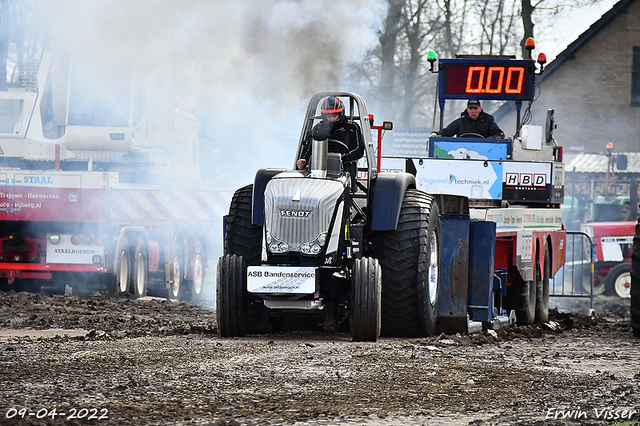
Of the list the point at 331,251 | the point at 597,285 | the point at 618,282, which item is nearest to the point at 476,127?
the point at 331,251

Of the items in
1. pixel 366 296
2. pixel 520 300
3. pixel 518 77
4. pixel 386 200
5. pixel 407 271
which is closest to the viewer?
pixel 366 296

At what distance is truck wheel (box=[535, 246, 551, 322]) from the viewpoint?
12328 millimetres

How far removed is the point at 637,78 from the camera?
37219mm

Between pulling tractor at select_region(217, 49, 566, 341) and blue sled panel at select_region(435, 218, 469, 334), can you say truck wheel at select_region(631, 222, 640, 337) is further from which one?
blue sled panel at select_region(435, 218, 469, 334)

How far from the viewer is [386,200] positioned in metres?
8.69

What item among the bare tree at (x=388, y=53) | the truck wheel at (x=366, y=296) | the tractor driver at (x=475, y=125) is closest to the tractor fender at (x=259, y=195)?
the truck wheel at (x=366, y=296)

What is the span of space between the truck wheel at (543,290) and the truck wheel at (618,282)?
6.66m

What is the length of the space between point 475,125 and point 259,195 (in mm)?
5253

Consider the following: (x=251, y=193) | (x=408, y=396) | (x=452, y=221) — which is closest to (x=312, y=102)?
(x=251, y=193)

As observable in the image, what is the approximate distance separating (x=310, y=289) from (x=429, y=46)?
31.7m

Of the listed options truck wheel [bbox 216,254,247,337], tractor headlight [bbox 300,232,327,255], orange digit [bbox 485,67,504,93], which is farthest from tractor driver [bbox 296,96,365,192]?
orange digit [bbox 485,67,504,93]

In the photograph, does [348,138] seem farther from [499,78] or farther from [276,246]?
[499,78]

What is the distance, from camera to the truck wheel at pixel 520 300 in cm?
1163

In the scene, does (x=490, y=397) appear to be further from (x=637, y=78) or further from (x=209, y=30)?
(x=637, y=78)
